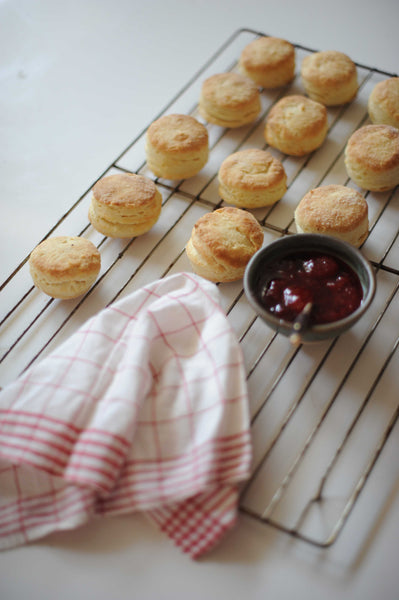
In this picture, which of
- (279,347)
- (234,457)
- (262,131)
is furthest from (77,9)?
(234,457)

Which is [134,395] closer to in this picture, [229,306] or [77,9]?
[229,306]

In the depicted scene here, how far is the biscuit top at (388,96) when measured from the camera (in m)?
3.27

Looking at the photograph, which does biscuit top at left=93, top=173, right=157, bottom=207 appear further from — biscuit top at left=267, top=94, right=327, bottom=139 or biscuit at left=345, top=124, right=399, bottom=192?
biscuit at left=345, top=124, right=399, bottom=192

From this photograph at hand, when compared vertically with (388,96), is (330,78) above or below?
above

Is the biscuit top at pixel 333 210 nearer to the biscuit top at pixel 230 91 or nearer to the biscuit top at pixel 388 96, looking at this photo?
the biscuit top at pixel 388 96

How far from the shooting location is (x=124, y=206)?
2846 mm

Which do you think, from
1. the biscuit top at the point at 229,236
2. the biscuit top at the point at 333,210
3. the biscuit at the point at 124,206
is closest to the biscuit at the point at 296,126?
the biscuit top at the point at 333,210

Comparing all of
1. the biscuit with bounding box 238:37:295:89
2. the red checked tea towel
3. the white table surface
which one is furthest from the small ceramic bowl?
the biscuit with bounding box 238:37:295:89

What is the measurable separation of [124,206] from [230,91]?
1033 mm

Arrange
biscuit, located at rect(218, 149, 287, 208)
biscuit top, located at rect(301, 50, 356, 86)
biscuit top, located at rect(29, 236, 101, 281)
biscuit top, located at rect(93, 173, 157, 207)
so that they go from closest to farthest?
biscuit top, located at rect(29, 236, 101, 281)
biscuit top, located at rect(93, 173, 157, 207)
biscuit, located at rect(218, 149, 287, 208)
biscuit top, located at rect(301, 50, 356, 86)

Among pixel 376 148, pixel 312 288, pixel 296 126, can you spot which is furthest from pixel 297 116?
pixel 312 288

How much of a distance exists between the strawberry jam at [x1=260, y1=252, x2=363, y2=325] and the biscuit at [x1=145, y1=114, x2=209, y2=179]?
2.90 feet

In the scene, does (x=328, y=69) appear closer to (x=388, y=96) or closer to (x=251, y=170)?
(x=388, y=96)

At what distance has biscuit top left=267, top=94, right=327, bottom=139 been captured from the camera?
3191 mm
